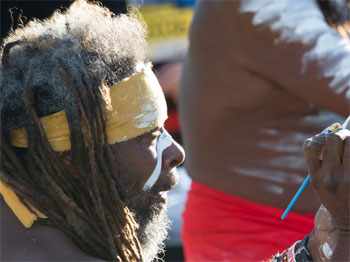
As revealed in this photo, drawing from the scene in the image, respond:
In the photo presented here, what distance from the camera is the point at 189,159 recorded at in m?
3.04

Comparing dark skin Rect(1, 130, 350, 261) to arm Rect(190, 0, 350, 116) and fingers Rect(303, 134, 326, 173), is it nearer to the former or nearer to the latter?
fingers Rect(303, 134, 326, 173)

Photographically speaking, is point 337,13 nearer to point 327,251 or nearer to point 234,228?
point 234,228

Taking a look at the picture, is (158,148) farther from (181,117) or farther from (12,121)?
(181,117)

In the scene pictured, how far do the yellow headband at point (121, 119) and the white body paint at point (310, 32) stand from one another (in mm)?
704

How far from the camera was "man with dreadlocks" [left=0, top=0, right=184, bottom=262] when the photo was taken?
1.96m

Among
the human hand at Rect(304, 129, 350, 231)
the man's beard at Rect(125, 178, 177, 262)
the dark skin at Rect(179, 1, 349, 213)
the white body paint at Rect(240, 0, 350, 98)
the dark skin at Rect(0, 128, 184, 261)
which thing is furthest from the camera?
the dark skin at Rect(179, 1, 349, 213)

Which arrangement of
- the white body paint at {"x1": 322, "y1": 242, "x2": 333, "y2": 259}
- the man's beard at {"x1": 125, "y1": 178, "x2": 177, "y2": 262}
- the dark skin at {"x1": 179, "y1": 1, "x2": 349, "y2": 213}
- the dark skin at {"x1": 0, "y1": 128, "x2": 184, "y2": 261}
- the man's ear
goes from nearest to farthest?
1. the white body paint at {"x1": 322, "y1": 242, "x2": 333, "y2": 259}
2. the dark skin at {"x1": 0, "y1": 128, "x2": 184, "y2": 261}
3. the man's ear
4. the man's beard at {"x1": 125, "y1": 178, "x2": 177, "y2": 262}
5. the dark skin at {"x1": 179, "y1": 1, "x2": 349, "y2": 213}

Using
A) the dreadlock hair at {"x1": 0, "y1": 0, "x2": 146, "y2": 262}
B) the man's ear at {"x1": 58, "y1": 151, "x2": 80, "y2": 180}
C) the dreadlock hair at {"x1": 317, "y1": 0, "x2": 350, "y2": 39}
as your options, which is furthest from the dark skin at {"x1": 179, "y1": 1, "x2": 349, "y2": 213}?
the man's ear at {"x1": 58, "y1": 151, "x2": 80, "y2": 180}

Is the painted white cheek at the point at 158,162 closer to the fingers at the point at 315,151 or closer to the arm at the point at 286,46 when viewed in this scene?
the fingers at the point at 315,151

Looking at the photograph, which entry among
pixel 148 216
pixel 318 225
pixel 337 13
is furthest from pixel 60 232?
pixel 337 13

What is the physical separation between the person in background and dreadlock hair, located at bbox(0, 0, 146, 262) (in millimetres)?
802

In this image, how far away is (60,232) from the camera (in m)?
1.97

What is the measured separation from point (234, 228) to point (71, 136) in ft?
3.68

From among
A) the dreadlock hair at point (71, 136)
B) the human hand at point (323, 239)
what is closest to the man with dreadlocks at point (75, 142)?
the dreadlock hair at point (71, 136)
